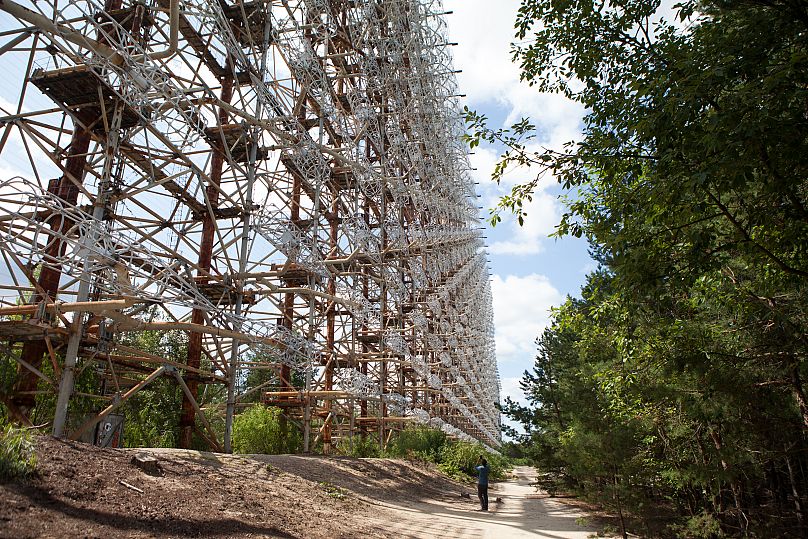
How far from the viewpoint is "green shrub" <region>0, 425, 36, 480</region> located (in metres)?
5.02

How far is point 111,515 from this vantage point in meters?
5.18

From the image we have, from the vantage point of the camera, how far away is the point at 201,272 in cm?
1305

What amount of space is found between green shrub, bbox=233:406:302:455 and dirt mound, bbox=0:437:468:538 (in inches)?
144

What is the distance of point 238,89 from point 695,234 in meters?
11.4

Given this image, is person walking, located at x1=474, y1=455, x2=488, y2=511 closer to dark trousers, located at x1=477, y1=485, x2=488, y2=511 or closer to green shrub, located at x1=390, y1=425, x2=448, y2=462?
dark trousers, located at x1=477, y1=485, x2=488, y2=511

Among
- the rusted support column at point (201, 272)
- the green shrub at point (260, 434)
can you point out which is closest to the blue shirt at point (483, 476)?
the green shrub at point (260, 434)

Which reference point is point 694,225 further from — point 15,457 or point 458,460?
point 458,460

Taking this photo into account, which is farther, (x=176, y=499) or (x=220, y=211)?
(x=220, y=211)

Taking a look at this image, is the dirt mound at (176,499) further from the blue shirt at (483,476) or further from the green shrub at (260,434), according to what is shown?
→ the blue shirt at (483,476)

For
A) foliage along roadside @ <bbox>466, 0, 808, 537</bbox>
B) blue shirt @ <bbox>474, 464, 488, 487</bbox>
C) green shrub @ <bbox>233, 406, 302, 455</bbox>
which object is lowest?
blue shirt @ <bbox>474, 464, 488, 487</bbox>

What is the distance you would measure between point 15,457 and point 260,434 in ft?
34.5

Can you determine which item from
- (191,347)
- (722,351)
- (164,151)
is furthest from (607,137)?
(191,347)

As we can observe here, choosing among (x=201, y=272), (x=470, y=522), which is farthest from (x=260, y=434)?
(x=470, y=522)

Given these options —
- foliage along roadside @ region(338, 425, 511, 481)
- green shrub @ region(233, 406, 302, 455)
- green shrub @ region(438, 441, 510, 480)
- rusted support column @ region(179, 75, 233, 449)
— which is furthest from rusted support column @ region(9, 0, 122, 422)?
green shrub @ region(438, 441, 510, 480)
